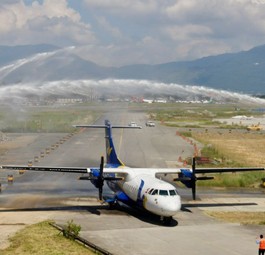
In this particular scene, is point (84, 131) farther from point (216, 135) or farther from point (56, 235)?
point (56, 235)

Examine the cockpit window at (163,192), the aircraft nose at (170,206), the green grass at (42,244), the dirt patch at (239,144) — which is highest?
the dirt patch at (239,144)

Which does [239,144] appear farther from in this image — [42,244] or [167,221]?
[42,244]

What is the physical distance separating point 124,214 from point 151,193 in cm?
437

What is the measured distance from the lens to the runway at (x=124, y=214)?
2938cm

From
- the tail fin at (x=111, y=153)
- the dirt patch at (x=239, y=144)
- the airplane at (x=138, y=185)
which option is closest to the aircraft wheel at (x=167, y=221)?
the airplane at (x=138, y=185)

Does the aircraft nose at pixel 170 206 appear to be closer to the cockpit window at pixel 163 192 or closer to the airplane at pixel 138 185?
the airplane at pixel 138 185

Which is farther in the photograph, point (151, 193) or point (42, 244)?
point (151, 193)

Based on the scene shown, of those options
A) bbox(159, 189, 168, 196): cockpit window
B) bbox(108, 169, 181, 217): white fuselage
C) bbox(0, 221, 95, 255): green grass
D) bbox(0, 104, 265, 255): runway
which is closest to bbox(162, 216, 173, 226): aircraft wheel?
bbox(0, 104, 265, 255): runway

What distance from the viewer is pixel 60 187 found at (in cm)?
4969

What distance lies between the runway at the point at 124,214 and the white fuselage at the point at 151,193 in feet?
4.15

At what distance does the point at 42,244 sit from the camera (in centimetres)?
2916

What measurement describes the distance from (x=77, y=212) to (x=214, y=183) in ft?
62.0

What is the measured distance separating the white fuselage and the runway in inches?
49.8

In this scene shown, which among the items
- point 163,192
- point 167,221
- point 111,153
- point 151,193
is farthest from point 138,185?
point 111,153
